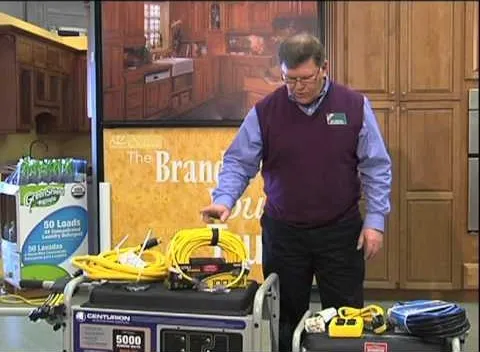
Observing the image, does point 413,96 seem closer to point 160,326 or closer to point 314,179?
point 314,179

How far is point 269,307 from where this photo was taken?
177 centimetres

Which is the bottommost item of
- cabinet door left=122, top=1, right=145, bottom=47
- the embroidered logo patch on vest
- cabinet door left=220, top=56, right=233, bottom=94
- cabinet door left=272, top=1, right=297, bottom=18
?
the embroidered logo patch on vest

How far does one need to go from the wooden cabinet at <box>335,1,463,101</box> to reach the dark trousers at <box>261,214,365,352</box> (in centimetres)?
182

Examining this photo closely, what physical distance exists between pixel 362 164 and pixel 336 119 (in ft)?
0.54

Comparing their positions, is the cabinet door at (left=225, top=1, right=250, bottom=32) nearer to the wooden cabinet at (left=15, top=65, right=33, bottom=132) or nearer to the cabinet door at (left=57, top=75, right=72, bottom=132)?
the cabinet door at (left=57, top=75, right=72, bottom=132)

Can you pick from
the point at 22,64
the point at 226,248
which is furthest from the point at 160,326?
the point at 22,64

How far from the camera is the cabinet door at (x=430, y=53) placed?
143 inches

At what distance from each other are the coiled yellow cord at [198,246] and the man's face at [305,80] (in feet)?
1.45

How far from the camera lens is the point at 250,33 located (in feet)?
12.0

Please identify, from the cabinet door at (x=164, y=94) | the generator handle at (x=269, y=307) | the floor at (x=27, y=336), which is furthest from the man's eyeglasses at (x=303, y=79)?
the cabinet door at (x=164, y=94)

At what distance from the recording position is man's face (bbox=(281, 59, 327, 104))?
1.88m

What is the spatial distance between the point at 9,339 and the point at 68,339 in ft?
4.70

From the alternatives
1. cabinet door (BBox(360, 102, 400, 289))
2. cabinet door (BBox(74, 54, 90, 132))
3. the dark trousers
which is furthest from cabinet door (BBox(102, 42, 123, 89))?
the dark trousers

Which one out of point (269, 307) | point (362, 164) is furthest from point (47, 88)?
point (269, 307)
